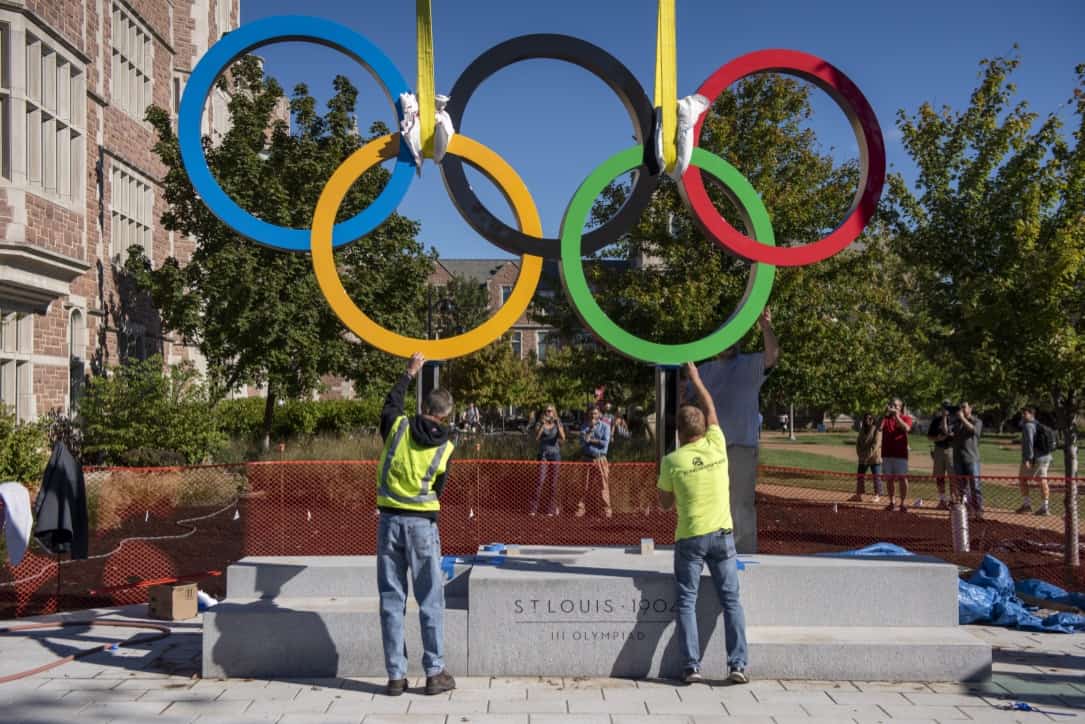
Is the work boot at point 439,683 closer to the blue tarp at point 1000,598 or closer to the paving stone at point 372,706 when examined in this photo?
the paving stone at point 372,706

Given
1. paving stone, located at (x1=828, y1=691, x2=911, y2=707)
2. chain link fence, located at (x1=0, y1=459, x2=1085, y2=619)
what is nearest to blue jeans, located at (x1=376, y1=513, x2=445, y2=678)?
paving stone, located at (x1=828, y1=691, x2=911, y2=707)

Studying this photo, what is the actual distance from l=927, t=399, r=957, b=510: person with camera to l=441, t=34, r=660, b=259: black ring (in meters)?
8.75

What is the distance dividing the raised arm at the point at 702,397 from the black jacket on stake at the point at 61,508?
4725 millimetres

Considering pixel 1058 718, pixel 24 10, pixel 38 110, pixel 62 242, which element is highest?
pixel 24 10

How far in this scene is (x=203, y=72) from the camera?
7.00 meters

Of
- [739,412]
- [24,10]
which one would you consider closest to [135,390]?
[24,10]

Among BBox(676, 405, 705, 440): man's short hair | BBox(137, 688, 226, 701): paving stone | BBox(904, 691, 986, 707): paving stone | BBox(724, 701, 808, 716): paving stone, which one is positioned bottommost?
BBox(904, 691, 986, 707): paving stone

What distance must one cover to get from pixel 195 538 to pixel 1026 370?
31.6 ft

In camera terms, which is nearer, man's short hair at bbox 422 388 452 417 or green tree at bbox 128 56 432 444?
man's short hair at bbox 422 388 452 417

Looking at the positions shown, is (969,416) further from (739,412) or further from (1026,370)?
(739,412)

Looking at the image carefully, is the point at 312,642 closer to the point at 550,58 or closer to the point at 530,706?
the point at 530,706

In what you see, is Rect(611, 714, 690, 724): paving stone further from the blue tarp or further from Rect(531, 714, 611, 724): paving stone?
the blue tarp

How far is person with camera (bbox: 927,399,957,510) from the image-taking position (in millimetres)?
14523

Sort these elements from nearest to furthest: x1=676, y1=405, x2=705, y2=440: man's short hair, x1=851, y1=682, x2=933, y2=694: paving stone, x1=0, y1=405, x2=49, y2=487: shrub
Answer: x1=851, y1=682, x2=933, y2=694: paving stone → x1=676, y1=405, x2=705, y2=440: man's short hair → x1=0, y1=405, x2=49, y2=487: shrub
